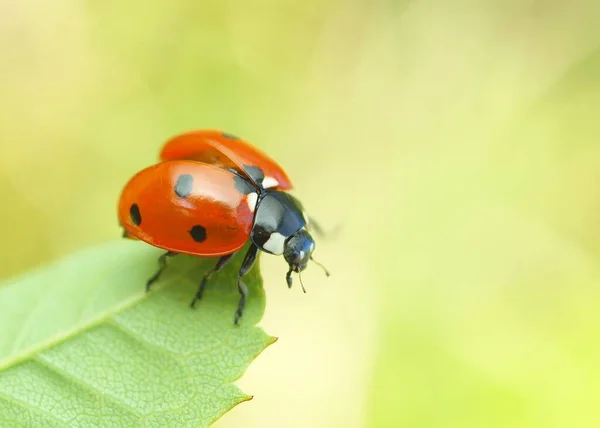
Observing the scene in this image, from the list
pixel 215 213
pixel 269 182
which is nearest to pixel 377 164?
pixel 269 182

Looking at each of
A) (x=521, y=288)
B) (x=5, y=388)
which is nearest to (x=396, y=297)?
(x=521, y=288)

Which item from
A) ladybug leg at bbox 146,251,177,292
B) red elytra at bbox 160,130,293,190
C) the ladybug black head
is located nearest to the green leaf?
ladybug leg at bbox 146,251,177,292

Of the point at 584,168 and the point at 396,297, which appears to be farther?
the point at 584,168

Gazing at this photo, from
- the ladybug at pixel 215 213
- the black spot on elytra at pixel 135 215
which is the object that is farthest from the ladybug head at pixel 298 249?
the black spot on elytra at pixel 135 215

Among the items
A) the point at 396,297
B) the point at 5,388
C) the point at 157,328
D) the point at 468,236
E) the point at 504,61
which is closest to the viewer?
the point at 5,388

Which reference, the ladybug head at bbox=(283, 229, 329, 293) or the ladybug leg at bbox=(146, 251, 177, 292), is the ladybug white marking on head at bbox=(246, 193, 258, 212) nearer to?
the ladybug head at bbox=(283, 229, 329, 293)

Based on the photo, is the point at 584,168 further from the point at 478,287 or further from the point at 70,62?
the point at 70,62
